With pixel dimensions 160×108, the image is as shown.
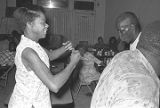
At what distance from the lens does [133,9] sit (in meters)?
7.57

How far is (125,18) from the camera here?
274cm

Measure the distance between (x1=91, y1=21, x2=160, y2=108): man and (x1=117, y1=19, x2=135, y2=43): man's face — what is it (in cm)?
153

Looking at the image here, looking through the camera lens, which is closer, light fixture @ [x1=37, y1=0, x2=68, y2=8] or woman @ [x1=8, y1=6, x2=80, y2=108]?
woman @ [x1=8, y1=6, x2=80, y2=108]

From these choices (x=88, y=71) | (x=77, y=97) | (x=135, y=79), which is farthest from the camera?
(x=77, y=97)

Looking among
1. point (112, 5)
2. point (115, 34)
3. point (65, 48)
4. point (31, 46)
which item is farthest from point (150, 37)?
point (112, 5)

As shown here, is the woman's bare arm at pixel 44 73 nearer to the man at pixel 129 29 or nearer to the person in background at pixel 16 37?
the man at pixel 129 29

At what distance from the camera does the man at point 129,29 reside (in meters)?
2.53

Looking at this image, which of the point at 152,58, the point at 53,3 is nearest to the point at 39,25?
the point at 152,58

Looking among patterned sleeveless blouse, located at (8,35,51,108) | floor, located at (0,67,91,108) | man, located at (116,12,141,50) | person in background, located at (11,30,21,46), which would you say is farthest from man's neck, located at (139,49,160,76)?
person in background, located at (11,30,21,46)

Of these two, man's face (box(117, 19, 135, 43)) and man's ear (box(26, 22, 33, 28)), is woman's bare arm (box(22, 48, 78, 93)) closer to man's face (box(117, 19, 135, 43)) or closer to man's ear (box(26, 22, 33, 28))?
man's ear (box(26, 22, 33, 28))

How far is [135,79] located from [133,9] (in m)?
7.05

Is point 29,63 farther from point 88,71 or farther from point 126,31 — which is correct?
point 88,71

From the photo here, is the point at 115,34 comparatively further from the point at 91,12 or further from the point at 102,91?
the point at 102,91

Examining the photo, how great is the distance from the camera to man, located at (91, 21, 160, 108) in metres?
0.81
